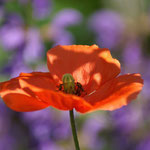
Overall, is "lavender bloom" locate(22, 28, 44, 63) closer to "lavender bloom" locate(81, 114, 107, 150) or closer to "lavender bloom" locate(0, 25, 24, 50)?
"lavender bloom" locate(0, 25, 24, 50)

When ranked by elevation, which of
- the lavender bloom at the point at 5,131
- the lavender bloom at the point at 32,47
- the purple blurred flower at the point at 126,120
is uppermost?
the lavender bloom at the point at 32,47

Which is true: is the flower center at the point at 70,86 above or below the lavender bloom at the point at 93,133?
below

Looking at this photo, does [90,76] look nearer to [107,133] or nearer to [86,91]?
[86,91]

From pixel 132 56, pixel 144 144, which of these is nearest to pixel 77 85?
pixel 144 144

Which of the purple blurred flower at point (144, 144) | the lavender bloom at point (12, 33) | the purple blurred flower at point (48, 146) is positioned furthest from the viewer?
the lavender bloom at point (12, 33)

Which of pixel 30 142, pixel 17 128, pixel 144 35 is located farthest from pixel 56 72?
pixel 144 35

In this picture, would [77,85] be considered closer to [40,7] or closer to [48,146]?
[48,146]

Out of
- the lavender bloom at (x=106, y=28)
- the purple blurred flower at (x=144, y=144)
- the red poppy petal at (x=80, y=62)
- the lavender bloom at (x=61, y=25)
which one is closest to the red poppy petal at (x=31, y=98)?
the red poppy petal at (x=80, y=62)

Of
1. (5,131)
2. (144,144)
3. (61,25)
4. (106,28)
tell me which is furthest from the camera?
(106,28)

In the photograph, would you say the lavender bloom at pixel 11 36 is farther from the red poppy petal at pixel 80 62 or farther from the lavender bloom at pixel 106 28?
the red poppy petal at pixel 80 62
